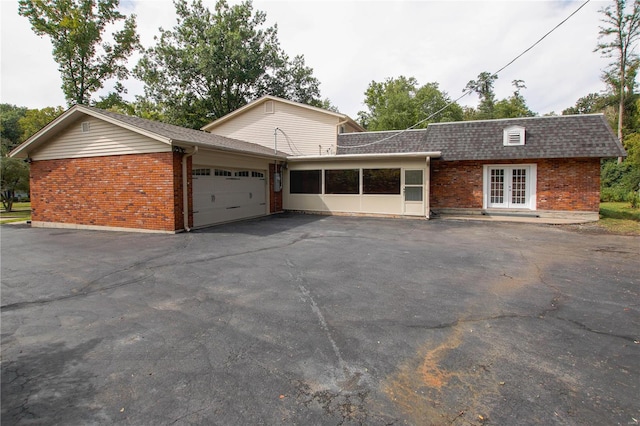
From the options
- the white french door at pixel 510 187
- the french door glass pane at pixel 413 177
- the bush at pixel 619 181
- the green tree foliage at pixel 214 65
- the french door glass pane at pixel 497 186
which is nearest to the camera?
the white french door at pixel 510 187

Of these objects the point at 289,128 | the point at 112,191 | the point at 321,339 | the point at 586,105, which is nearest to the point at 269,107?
the point at 289,128

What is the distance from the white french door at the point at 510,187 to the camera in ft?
45.8

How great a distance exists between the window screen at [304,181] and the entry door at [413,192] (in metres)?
4.10

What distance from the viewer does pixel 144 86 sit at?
28344mm

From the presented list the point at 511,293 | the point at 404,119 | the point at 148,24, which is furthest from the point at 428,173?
the point at 148,24

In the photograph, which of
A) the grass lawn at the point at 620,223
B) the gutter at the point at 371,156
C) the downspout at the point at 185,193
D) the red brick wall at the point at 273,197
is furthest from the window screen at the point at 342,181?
the grass lawn at the point at 620,223

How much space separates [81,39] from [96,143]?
1911 centimetres

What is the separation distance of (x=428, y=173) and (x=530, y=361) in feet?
38.2

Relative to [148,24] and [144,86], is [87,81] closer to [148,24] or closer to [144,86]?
[144,86]

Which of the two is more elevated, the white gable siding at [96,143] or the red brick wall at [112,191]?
the white gable siding at [96,143]

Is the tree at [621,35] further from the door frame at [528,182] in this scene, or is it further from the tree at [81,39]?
the tree at [81,39]

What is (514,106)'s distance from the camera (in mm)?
40438

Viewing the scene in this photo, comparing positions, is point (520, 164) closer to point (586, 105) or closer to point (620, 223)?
point (620, 223)

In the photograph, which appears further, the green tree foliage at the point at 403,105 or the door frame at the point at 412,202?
the green tree foliage at the point at 403,105
